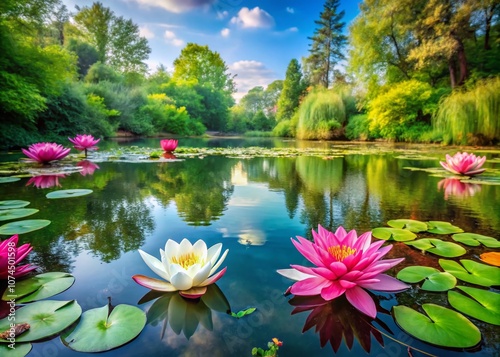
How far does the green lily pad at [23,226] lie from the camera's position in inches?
48.5

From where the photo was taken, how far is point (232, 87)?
3428cm

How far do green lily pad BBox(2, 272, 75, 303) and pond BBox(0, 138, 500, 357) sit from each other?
0.03 meters

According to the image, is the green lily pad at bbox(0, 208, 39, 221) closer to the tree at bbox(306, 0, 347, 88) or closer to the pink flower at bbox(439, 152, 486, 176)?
the pink flower at bbox(439, 152, 486, 176)

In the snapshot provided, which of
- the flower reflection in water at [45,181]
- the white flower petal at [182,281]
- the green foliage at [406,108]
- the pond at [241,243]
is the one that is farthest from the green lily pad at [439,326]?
the green foliage at [406,108]

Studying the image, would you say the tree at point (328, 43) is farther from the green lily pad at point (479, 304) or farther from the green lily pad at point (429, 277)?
the green lily pad at point (479, 304)

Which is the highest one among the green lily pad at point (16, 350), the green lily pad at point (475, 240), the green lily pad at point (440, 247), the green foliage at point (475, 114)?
the green foliage at point (475, 114)

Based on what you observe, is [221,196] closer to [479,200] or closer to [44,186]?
[44,186]

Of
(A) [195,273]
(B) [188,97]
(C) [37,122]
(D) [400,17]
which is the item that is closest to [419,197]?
(A) [195,273]

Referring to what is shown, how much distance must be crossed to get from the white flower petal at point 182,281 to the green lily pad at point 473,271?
2.86ft

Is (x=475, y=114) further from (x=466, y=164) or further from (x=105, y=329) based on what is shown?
(x=105, y=329)

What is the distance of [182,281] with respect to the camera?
742 mm

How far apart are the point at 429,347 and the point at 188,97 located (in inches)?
933

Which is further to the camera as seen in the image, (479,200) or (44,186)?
(44,186)

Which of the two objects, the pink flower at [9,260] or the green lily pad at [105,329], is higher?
the pink flower at [9,260]
